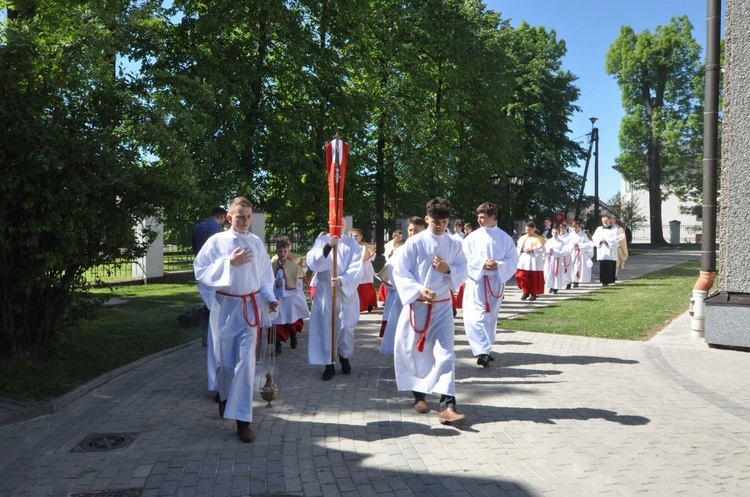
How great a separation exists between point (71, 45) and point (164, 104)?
1.38 meters

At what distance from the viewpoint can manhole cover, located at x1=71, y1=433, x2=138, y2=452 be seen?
5.59 meters

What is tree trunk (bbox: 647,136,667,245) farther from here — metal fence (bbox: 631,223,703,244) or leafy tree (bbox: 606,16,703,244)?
metal fence (bbox: 631,223,703,244)

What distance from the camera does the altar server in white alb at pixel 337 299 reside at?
332 inches

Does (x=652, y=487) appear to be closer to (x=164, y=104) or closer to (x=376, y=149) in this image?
(x=164, y=104)

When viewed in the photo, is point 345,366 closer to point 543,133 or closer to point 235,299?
→ point 235,299

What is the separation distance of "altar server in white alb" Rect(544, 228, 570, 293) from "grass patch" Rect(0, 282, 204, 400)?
10.6 m

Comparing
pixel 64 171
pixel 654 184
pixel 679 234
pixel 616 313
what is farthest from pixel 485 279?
pixel 679 234

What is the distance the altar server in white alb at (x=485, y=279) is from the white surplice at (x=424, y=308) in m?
2.28

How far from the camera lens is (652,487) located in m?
4.67

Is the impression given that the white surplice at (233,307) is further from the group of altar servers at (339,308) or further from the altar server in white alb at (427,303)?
the altar server in white alb at (427,303)

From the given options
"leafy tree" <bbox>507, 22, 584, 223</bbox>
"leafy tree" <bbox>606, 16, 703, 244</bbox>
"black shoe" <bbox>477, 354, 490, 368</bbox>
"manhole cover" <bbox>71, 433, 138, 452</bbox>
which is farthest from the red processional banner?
"leafy tree" <bbox>606, 16, 703, 244</bbox>

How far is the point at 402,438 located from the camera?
5844 millimetres

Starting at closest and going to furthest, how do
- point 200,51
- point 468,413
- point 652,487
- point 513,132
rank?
point 652,487 < point 468,413 < point 200,51 < point 513,132

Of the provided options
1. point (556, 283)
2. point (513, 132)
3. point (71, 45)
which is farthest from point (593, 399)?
point (513, 132)
